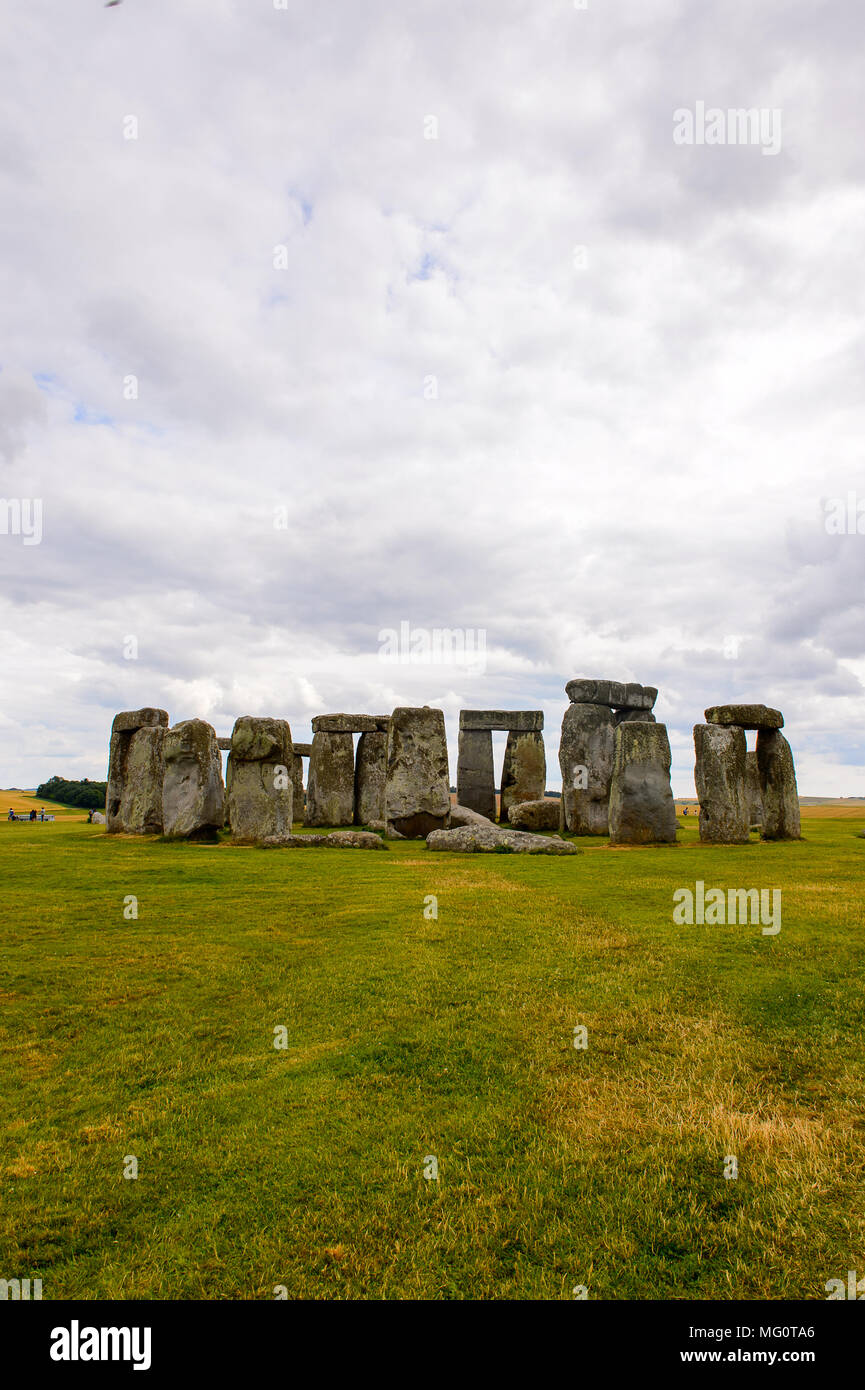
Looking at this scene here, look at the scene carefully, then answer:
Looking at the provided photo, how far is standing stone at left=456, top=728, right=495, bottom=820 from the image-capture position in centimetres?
2519

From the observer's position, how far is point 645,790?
17078mm

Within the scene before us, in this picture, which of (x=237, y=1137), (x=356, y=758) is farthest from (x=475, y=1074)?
(x=356, y=758)

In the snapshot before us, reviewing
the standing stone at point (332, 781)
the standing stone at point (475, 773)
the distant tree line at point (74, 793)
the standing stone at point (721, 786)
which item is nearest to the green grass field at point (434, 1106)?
the standing stone at point (721, 786)

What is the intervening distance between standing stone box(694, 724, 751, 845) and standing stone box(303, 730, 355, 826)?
11.7m

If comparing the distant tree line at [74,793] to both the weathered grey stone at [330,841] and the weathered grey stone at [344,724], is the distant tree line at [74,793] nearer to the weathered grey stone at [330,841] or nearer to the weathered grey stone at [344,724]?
the weathered grey stone at [344,724]

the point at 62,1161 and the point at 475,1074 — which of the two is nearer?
the point at 62,1161

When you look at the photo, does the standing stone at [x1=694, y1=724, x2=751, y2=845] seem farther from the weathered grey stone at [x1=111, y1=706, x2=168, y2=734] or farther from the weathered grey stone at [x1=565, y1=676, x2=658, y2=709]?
the weathered grey stone at [x1=111, y1=706, x2=168, y2=734]

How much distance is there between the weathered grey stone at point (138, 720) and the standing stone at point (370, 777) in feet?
22.9

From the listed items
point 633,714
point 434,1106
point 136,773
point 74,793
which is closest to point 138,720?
point 136,773
